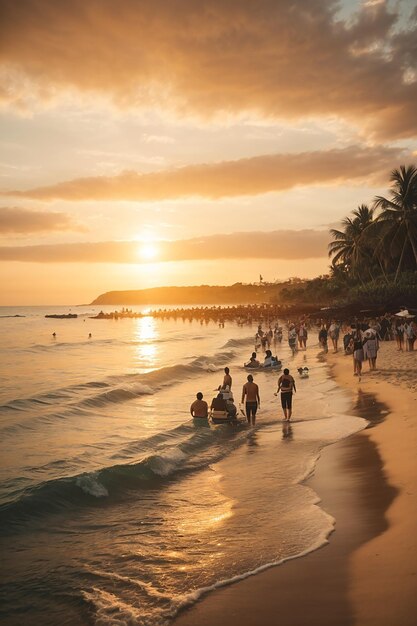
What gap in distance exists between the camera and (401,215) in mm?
48125

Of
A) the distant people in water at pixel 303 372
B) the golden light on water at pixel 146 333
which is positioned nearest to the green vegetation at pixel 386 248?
the distant people in water at pixel 303 372

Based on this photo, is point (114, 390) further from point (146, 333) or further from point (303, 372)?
point (146, 333)

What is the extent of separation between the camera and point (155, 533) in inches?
297

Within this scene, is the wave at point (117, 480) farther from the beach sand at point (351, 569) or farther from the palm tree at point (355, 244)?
the palm tree at point (355, 244)

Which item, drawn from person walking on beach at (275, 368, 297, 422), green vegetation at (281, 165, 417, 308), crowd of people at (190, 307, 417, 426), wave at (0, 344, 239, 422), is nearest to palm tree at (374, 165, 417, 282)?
green vegetation at (281, 165, 417, 308)

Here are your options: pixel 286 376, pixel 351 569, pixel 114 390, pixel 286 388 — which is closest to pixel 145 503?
pixel 351 569

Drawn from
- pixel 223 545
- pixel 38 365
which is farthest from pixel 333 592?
pixel 38 365

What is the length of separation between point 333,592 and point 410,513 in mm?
2240

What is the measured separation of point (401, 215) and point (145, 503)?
4596 cm

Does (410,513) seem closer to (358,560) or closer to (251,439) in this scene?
(358,560)

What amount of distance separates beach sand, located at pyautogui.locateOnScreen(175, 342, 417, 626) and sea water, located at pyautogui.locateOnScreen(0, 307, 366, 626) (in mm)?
285

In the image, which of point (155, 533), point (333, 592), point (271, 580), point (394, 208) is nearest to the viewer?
point (333, 592)

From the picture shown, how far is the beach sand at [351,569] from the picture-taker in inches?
189

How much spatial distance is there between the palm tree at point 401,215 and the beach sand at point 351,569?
137ft
